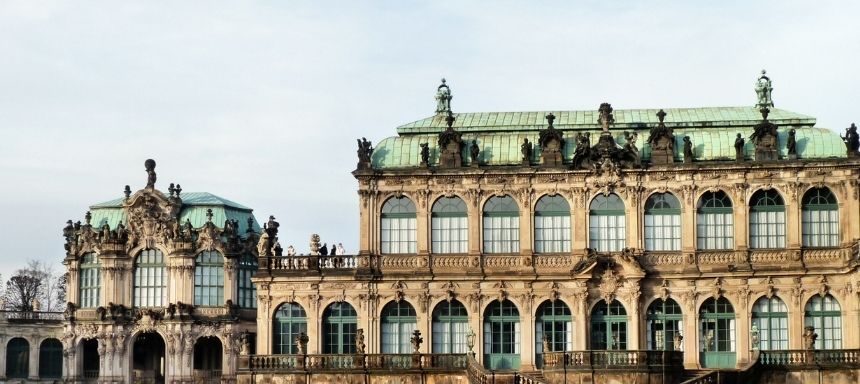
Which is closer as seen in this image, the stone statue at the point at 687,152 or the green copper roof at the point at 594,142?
the stone statue at the point at 687,152

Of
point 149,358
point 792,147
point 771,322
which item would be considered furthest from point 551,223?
point 149,358

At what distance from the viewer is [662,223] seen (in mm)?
77312

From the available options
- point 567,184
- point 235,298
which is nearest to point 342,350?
point 567,184

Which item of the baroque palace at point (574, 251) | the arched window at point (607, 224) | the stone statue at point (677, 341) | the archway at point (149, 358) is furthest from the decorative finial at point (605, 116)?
the archway at point (149, 358)

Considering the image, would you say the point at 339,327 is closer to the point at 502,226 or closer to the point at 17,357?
the point at 502,226

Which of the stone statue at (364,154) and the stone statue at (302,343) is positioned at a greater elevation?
the stone statue at (364,154)

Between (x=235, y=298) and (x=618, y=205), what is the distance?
2728 cm

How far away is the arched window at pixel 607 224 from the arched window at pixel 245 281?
2624 cm

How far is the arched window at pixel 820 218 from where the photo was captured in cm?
7612

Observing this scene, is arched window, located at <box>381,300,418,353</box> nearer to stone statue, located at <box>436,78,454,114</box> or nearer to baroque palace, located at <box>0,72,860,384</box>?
baroque palace, located at <box>0,72,860,384</box>

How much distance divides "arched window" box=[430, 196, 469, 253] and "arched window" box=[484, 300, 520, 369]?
3.26 meters

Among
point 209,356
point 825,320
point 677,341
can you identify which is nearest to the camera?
point 677,341

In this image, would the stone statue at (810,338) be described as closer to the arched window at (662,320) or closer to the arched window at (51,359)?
the arched window at (662,320)

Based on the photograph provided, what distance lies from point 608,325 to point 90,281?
3486cm
